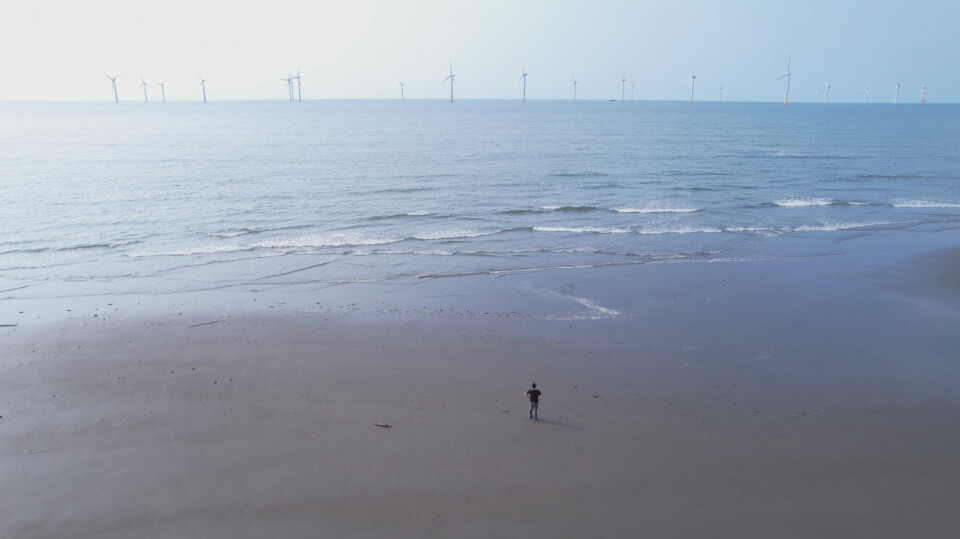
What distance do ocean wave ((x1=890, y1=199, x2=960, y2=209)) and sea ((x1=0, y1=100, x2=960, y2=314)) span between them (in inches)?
9.9

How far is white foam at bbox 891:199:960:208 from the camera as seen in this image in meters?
38.5

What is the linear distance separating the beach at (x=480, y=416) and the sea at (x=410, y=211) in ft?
16.0

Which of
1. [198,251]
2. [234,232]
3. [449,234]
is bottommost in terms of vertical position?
[198,251]

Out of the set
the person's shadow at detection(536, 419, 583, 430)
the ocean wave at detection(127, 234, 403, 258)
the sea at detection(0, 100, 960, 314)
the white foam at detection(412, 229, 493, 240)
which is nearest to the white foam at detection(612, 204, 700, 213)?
the sea at detection(0, 100, 960, 314)

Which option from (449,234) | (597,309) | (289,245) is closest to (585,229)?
(449,234)

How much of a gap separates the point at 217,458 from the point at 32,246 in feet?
83.5

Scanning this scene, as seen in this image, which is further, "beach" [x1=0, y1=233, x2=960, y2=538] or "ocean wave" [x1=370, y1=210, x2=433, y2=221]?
"ocean wave" [x1=370, y1=210, x2=433, y2=221]

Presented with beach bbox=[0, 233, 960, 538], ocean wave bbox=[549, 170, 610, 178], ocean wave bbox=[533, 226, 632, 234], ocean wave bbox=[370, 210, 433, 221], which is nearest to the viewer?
beach bbox=[0, 233, 960, 538]

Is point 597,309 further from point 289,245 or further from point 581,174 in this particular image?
point 581,174

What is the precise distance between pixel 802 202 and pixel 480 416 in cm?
3715

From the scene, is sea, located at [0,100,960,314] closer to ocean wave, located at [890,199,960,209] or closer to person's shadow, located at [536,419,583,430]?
ocean wave, located at [890,199,960,209]

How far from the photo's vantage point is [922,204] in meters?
39.2

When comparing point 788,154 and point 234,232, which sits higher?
point 788,154

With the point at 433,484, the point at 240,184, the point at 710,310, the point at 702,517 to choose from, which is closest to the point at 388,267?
the point at 710,310
